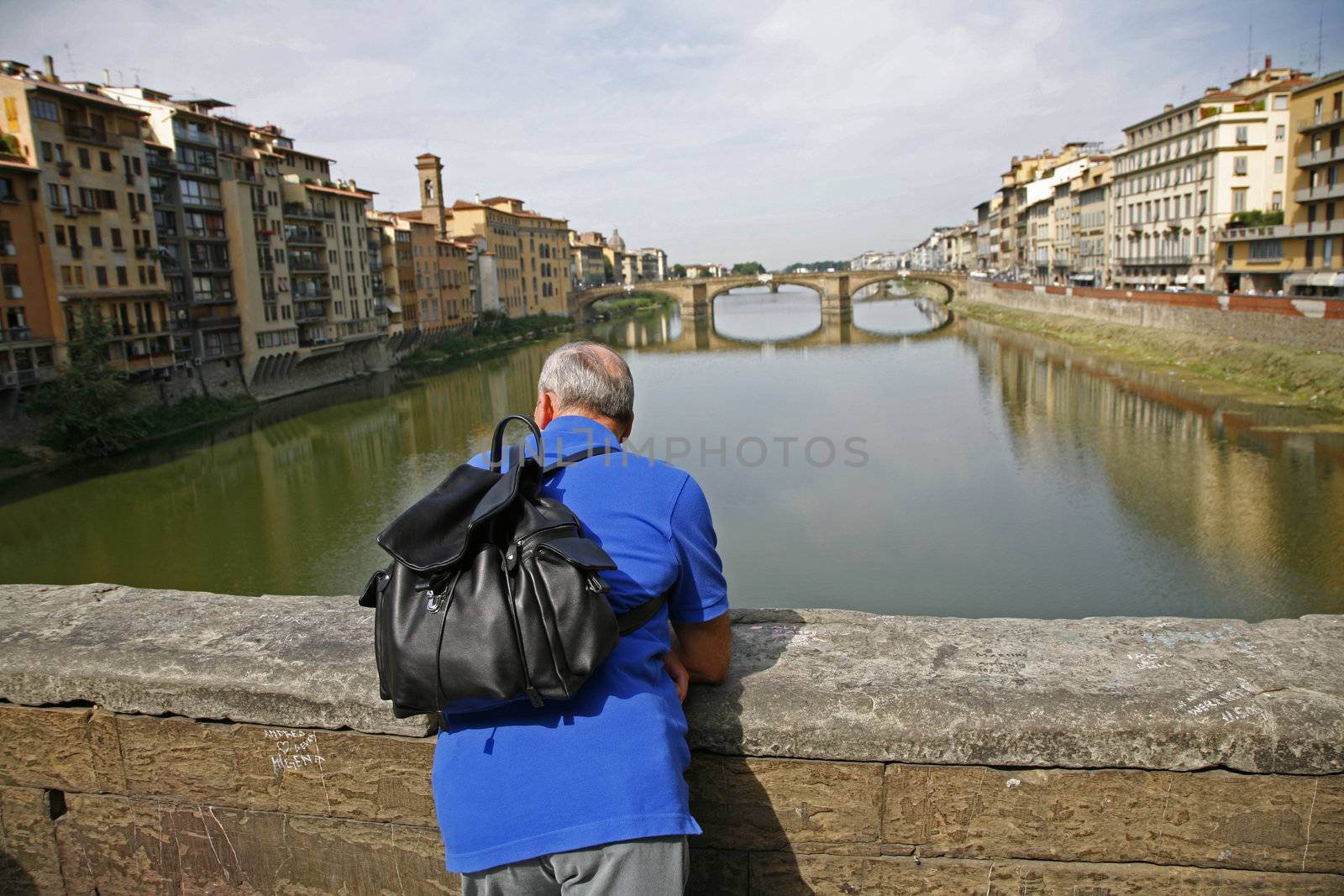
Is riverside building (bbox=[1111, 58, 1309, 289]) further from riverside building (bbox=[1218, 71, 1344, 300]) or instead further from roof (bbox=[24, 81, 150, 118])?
roof (bbox=[24, 81, 150, 118])

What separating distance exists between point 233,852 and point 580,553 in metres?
1.23

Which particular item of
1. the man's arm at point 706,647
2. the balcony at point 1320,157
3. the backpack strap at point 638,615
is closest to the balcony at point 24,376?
the man's arm at point 706,647

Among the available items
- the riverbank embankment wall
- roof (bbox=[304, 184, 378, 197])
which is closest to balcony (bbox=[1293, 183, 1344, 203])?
the riverbank embankment wall

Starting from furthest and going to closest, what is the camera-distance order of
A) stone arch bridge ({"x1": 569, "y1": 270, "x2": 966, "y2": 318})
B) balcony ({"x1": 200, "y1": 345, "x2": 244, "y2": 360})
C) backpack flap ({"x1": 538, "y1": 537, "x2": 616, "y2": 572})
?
stone arch bridge ({"x1": 569, "y1": 270, "x2": 966, "y2": 318}), balcony ({"x1": 200, "y1": 345, "x2": 244, "y2": 360}), backpack flap ({"x1": 538, "y1": 537, "x2": 616, "y2": 572})

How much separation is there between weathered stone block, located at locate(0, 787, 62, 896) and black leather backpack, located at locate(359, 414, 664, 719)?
1284 millimetres

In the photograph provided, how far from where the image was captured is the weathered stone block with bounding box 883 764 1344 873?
1640 mm

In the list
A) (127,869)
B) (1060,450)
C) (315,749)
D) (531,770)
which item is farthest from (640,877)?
(1060,450)

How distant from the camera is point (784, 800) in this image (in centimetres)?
174

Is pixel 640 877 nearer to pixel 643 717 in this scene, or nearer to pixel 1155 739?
pixel 643 717

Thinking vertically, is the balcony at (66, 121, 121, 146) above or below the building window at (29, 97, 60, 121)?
below

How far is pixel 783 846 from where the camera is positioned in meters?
1.77

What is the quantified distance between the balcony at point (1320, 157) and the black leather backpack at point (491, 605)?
35.6 metres

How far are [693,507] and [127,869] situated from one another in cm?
150

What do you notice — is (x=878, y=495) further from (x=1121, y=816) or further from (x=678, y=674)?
(x=678, y=674)
